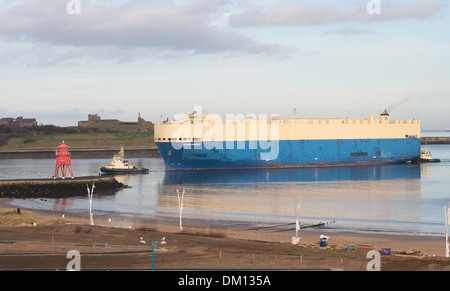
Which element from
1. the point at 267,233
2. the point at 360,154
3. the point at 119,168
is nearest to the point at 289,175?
the point at 360,154

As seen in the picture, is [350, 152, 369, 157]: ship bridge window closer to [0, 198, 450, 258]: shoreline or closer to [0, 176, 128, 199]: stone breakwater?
[0, 176, 128, 199]: stone breakwater

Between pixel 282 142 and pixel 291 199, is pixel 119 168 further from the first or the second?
pixel 291 199

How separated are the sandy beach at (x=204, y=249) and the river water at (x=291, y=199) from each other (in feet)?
12.1

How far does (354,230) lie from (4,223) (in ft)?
57.6

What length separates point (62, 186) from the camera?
46469 millimetres

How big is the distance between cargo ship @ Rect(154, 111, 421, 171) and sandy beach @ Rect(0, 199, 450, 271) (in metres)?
35.8

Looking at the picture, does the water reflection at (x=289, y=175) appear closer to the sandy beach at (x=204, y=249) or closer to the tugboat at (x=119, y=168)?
the tugboat at (x=119, y=168)

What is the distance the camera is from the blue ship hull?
6669 cm

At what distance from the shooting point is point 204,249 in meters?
22.1

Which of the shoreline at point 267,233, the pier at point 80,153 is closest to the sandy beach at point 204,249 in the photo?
the shoreline at point 267,233
